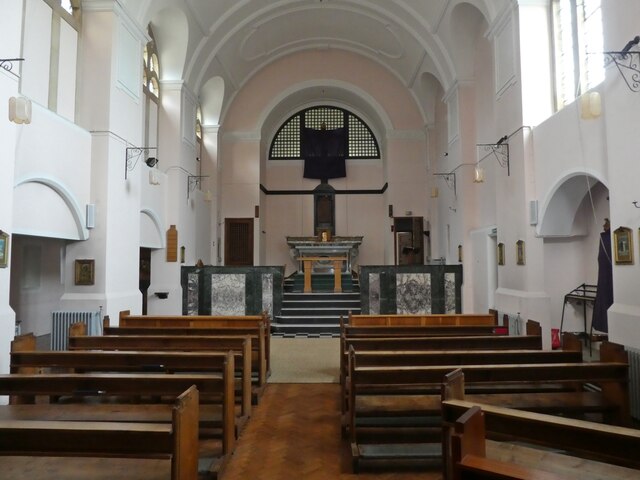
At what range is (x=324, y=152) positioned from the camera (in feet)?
56.3

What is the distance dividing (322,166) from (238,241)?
4.48 metres

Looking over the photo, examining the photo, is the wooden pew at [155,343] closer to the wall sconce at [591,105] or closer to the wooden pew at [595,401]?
the wooden pew at [595,401]

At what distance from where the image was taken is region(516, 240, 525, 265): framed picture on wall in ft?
24.2

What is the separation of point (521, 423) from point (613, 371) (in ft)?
5.99

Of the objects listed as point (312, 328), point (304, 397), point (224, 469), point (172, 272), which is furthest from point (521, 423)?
point (172, 272)

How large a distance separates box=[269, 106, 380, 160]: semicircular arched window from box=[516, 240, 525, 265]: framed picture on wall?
10.5 m

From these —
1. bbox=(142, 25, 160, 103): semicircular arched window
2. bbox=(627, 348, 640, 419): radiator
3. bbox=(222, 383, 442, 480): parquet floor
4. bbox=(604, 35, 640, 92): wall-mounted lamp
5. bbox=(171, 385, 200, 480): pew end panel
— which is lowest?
bbox=(222, 383, 442, 480): parquet floor

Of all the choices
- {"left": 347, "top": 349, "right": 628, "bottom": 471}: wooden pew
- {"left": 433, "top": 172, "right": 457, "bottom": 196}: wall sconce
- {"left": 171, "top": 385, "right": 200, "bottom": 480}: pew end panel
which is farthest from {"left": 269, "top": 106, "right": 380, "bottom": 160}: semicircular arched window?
{"left": 171, "top": 385, "right": 200, "bottom": 480}: pew end panel

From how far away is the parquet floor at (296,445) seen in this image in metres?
3.27

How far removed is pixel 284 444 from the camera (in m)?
3.82

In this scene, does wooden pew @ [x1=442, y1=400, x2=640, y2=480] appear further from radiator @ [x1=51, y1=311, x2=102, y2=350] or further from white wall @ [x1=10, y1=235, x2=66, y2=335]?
white wall @ [x1=10, y1=235, x2=66, y2=335]

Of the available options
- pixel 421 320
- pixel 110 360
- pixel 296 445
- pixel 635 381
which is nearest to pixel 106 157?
pixel 110 360

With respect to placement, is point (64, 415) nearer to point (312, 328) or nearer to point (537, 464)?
point (537, 464)

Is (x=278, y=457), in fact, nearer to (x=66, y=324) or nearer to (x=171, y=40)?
(x=66, y=324)
